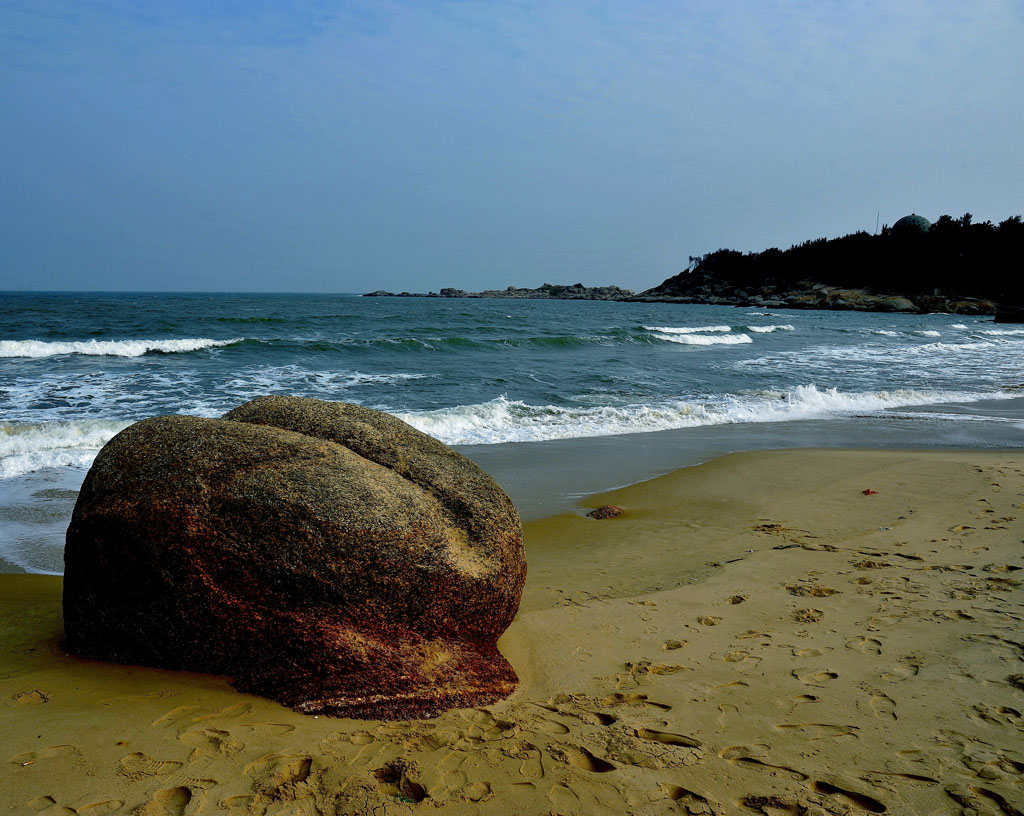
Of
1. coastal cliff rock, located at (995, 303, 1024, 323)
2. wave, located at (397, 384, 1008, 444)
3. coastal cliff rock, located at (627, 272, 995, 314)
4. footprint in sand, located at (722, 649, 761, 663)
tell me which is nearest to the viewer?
footprint in sand, located at (722, 649, 761, 663)

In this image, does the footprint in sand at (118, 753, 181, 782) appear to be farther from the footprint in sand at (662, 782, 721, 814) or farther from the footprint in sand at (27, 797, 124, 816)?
the footprint in sand at (662, 782, 721, 814)

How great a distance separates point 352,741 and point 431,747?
0.32 meters

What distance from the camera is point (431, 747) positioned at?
2578 mm

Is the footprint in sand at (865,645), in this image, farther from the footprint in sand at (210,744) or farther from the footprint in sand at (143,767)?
the footprint in sand at (143,767)

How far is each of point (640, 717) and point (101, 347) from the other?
75.4ft

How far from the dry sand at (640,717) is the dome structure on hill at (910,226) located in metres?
85.1

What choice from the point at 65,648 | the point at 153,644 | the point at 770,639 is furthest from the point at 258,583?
the point at 770,639

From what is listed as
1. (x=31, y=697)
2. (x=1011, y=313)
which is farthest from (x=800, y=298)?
(x=31, y=697)

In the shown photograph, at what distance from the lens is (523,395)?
44.8ft

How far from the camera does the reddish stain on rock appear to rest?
245 inches

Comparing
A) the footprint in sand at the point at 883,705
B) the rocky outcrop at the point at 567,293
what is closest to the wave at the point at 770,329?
the footprint in sand at the point at 883,705

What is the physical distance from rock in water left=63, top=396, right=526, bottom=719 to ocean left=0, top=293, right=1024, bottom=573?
241 centimetres

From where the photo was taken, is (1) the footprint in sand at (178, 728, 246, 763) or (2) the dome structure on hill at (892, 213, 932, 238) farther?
(2) the dome structure on hill at (892, 213, 932, 238)

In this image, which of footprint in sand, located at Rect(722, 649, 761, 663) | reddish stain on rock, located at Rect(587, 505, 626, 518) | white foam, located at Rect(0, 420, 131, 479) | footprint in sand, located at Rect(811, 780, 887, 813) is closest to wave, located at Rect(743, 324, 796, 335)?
reddish stain on rock, located at Rect(587, 505, 626, 518)
